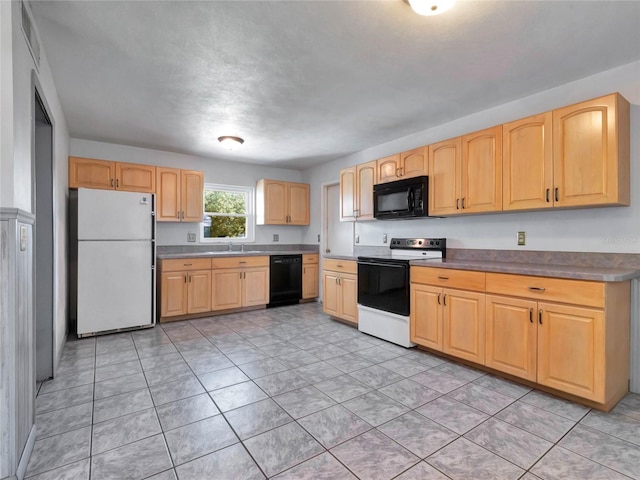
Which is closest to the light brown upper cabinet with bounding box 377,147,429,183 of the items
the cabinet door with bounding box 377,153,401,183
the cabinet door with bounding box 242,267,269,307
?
the cabinet door with bounding box 377,153,401,183

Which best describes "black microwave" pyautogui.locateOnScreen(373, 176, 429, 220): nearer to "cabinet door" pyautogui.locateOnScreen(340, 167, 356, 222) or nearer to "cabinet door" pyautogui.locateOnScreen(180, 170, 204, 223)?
"cabinet door" pyautogui.locateOnScreen(340, 167, 356, 222)

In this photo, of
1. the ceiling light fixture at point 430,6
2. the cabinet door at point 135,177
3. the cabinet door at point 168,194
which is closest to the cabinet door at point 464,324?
the ceiling light fixture at point 430,6

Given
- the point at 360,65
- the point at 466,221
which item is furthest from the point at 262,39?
the point at 466,221

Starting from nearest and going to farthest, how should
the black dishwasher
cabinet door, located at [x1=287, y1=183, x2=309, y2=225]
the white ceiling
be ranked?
the white ceiling < the black dishwasher < cabinet door, located at [x1=287, y1=183, x2=309, y2=225]

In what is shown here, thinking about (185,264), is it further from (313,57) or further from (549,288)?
(549,288)

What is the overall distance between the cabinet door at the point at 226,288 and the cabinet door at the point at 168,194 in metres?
1.01

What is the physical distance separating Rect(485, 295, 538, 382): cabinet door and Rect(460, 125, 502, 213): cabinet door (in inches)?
34.0

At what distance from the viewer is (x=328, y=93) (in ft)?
9.71

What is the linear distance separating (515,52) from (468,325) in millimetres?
2086

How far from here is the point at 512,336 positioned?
2486mm

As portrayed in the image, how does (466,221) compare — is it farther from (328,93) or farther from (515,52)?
(328,93)

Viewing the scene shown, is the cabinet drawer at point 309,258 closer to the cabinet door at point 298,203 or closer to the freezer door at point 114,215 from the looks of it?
the cabinet door at point 298,203

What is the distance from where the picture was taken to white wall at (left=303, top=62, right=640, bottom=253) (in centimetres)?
241

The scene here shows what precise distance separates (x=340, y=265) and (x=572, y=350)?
8.44ft
